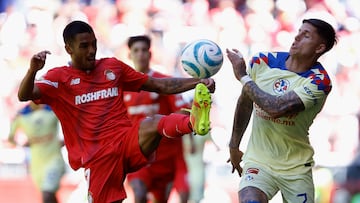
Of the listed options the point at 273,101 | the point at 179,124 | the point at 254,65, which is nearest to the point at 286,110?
the point at 273,101

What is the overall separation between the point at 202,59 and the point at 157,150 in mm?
3699

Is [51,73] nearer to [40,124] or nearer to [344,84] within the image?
[40,124]

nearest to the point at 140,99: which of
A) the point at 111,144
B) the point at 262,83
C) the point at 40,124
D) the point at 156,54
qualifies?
the point at 40,124

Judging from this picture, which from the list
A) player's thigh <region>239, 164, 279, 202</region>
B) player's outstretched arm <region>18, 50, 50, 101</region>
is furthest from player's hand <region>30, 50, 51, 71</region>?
player's thigh <region>239, 164, 279, 202</region>

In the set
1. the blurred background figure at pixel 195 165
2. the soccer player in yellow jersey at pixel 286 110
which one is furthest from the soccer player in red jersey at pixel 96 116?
the blurred background figure at pixel 195 165

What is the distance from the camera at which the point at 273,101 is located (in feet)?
27.0

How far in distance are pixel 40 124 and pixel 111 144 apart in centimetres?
469

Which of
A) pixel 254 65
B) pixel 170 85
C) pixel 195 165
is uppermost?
pixel 254 65

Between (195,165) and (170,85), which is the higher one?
(170,85)

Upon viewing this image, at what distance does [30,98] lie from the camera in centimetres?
888

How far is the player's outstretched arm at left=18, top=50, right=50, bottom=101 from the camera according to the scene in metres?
8.52

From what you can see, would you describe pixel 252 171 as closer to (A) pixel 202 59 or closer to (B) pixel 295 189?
(B) pixel 295 189

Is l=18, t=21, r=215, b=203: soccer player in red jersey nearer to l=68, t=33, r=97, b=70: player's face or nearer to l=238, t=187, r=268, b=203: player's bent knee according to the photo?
l=68, t=33, r=97, b=70: player's face

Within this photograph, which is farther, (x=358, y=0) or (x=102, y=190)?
(x=358, y=0)
